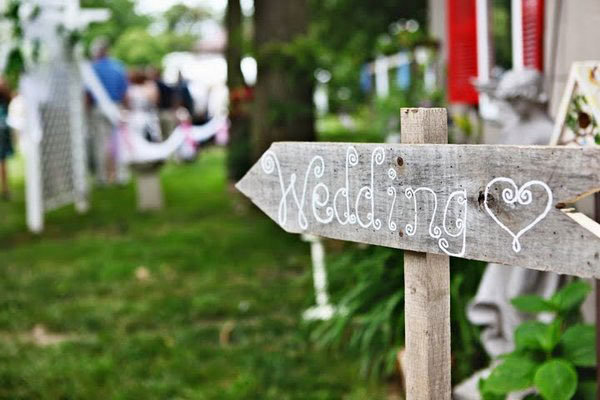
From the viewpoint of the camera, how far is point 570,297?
2438 mm

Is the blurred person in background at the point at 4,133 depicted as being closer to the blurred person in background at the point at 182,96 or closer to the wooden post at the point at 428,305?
the blurred person in background at the point at 182,96

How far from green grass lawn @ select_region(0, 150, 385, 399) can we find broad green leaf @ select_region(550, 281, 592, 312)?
1208mm

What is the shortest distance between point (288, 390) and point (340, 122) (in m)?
11.2

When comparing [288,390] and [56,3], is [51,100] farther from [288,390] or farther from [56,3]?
[288,390]

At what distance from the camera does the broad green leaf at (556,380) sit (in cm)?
205

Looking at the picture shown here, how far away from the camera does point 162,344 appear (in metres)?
4.19

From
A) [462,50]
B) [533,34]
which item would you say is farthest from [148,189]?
[533,34]

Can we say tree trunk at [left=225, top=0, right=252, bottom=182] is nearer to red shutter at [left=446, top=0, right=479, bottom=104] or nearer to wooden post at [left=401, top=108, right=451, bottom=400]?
red shutter at [left=446, top=0, right=479, bottom=104]

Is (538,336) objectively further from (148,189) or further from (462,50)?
(148,189)

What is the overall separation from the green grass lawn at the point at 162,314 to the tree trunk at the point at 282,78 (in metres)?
0.93

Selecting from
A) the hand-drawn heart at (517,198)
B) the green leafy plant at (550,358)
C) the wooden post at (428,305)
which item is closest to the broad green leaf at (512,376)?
the green leafy plant at (550,358)

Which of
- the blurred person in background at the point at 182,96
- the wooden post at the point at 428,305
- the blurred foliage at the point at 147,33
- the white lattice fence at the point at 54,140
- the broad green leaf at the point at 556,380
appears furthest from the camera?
the blurred foliage at the point at 147,33

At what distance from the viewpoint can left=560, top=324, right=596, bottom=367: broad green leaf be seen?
7.47 ft

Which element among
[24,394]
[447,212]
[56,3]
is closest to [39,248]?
[56,3]
